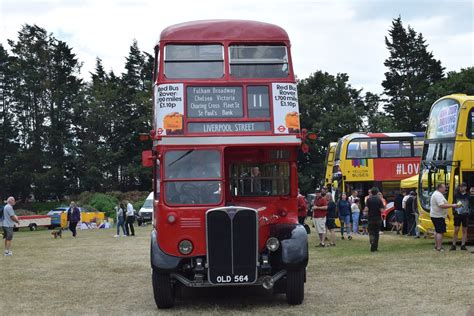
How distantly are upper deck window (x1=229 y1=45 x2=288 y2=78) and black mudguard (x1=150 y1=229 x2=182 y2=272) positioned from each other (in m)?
2.97

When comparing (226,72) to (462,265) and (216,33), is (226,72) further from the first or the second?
(462,265)

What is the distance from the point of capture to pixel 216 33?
12.4m

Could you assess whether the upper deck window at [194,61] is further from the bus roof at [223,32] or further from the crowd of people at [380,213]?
the crowd of people at [380,213]

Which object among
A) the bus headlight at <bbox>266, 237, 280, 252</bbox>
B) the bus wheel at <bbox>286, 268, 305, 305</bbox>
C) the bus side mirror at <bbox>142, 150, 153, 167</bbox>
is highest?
the bus side mirror at <bbox>142, 150, 153, 167</bbox>

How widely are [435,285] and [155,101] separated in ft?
18.9

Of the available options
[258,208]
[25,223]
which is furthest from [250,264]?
[25,223]

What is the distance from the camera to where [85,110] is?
3255 inches

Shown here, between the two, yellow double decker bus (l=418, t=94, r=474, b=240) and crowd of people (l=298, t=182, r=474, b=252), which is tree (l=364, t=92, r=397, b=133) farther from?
yellow double decker bus (l=418, t=94, r=474, b=240)

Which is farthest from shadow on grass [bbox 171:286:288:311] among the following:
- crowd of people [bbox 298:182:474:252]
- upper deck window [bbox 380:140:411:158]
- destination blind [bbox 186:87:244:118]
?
upper deck window [bbox 380:140:411:158]

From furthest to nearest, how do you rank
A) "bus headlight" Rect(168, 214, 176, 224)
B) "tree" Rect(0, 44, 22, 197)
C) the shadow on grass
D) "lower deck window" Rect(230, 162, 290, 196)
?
"tree" Rect(0, 44, 22, 197) → "lower deck window" Rect(230, 162, 290, 196) → the shadow on grass → "bus headlight" Rect(168, 214, 176, 224)

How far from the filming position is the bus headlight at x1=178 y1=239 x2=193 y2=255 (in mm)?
11625

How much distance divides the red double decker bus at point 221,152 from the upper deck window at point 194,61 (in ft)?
0.05

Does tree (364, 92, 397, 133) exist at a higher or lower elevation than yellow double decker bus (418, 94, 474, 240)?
higher

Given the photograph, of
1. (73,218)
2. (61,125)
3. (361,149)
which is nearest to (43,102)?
(61,125)
